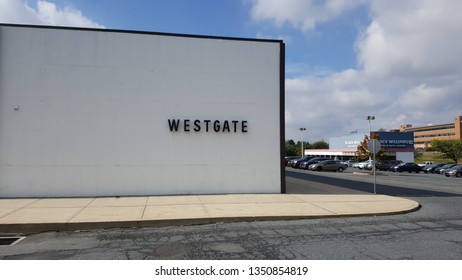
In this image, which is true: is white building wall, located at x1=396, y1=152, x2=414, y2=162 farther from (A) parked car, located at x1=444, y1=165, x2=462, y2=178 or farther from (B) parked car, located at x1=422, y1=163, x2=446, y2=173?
(A) parked car, located at x1=444, y1=165, x2=462, y2=178

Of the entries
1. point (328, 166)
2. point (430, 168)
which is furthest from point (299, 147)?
point (328, 166)

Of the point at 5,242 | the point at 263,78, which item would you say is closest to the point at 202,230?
the point at 5,242

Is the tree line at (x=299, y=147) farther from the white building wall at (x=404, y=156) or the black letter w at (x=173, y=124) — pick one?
the black letter w at (x=173, y=124)

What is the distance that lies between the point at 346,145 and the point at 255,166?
2569 inches

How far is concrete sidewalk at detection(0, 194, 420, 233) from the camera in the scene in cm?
809

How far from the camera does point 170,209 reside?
32.3 ft

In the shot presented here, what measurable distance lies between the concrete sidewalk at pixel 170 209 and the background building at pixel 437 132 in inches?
5631

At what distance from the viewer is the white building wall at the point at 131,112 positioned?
12.4 m

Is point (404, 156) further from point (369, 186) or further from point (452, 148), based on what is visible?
point (369, 186)

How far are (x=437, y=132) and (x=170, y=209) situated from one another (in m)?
161

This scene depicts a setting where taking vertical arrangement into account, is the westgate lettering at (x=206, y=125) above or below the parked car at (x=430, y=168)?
above


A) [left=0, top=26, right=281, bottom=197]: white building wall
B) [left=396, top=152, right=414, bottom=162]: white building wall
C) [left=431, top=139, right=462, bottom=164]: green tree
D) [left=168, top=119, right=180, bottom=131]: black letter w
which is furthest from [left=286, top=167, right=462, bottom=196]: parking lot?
[left=431, top=139, right=462, bottom=164]: green tree

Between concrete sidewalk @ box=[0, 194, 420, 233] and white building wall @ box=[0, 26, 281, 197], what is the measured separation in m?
0.98

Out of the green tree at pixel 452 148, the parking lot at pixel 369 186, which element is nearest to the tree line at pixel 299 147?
the green tree at pixel 452 148
